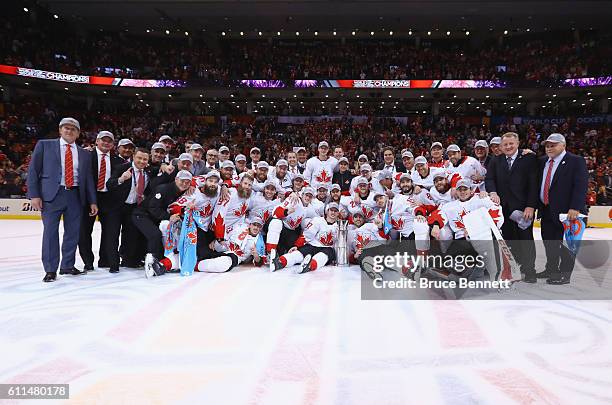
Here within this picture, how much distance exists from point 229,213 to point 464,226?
3458mm

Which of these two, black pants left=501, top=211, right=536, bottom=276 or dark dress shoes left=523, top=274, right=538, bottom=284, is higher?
black pants left=501, top=211, right=536, bottom=276

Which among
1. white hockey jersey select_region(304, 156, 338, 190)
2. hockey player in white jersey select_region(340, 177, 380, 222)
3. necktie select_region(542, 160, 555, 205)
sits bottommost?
hockey player in white jersey select_region(340, 177, 380, 222)

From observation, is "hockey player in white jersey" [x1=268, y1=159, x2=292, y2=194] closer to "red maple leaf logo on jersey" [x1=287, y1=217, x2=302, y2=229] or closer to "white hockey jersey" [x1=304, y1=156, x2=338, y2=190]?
"white hockey jersey" [x1=304, y1=156, x2=338, y2=190]

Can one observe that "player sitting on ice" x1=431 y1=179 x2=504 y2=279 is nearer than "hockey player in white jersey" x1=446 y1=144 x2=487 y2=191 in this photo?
Yes

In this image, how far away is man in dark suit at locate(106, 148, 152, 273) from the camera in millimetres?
5613

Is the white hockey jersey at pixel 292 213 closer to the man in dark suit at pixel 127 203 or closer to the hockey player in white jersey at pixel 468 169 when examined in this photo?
the man in dark suit at pixel 127 203

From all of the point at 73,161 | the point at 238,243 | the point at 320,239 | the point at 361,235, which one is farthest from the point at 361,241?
the point at 73,161

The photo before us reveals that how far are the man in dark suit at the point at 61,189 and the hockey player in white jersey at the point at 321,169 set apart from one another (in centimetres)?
442

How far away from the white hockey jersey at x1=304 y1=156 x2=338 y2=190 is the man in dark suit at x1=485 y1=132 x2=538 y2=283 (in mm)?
3684

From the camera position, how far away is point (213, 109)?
1297 inches

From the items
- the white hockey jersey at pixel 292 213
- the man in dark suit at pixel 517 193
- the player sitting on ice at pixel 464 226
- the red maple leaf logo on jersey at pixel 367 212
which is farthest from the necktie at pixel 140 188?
the man in dark suit at pixel 517 193

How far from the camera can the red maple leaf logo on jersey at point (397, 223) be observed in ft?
20.1

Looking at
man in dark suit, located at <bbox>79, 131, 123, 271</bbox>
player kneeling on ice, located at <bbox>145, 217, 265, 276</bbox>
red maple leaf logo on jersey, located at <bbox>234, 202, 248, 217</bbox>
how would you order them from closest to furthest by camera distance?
man in dark suit, located at <bbox>79, 131, 123, 271</bbox> < player kneeling on ice, located at <bbox>145, 217, 265, 276</bbox> < red maple leaf logo on jersey, located at <bbox>234, 202, 248, 217</bbox>

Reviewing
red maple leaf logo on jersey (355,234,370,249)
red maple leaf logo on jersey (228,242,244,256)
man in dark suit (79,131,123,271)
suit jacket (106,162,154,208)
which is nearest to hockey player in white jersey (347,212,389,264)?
red maple leaf logo on jersey (355,234,370,249)
